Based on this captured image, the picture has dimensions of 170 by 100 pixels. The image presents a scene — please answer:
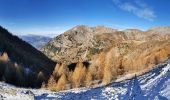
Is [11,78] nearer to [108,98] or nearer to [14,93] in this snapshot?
[14,93]

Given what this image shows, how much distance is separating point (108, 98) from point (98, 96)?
5.05m

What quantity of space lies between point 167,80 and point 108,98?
11941 millimetres

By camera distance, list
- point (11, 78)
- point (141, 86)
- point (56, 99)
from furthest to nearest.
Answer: point (11, 78) < point (56, 99) < point (141, 86)

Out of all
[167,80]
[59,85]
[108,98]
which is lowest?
[59,85]

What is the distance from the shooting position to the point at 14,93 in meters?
98.0

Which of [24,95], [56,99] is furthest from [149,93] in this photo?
[24,95]

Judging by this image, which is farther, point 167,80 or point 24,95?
point 24,95

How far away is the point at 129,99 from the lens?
2222 inches

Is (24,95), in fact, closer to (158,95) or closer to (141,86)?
(141,86)

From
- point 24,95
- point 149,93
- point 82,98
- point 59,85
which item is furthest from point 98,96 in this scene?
point 59,85

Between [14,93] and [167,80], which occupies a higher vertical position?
[167,80]

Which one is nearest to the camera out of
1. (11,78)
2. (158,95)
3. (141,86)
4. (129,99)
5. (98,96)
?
(158,95)

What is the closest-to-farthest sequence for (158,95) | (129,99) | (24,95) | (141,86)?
(158,95) < (129,99) < (141,86) < (24,95)

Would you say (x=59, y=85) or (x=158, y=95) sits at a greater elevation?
(x=158, y=95)
